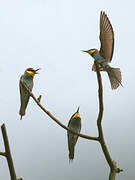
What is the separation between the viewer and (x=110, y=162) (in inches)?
20.6

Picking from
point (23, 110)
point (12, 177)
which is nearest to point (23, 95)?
point (23, 110)

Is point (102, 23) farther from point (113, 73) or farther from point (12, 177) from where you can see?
point (12, 177)

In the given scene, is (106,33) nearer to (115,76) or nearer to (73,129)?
(115,76)

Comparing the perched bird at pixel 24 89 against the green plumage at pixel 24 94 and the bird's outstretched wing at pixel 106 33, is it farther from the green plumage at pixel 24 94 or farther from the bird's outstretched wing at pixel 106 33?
the bird's outstretched wing at pixel 106 33

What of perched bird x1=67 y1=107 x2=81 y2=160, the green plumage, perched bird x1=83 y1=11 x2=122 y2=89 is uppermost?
perched bird x1=83 y1=11 x2=122 y2=89

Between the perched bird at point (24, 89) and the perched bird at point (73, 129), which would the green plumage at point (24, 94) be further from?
the perched bird at point (73, 129)

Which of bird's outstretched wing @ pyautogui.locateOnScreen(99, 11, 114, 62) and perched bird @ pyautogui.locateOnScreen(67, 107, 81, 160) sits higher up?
bird's outstretched wing @ pyautogui.locateOnScreen(99, 11, 114, 62)

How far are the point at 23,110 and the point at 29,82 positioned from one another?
0.07 m

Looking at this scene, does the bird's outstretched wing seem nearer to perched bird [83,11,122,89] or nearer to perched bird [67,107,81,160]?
perched bird [83,11,122,89]

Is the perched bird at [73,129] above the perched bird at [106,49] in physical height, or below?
below

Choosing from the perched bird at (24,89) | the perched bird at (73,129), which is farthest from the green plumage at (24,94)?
the perched bird at (73,129)

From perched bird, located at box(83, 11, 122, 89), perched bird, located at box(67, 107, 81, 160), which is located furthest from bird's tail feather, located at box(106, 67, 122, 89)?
perched bird, located at box(67, 107, 81, 160)

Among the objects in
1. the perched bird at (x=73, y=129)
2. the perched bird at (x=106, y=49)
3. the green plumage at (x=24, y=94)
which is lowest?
the perched bird at (x=73, y=129)

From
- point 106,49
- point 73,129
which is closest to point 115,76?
point 106,49
